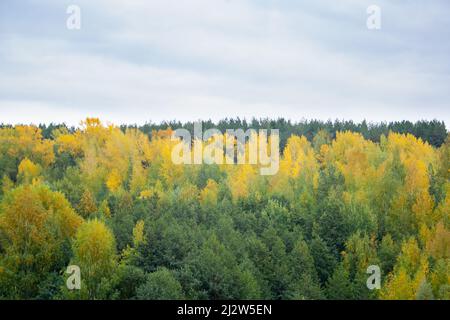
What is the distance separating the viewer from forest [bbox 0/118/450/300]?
42531mm

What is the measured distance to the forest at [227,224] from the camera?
140 feet

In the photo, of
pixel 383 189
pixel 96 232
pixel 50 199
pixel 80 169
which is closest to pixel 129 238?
pixel 96 232

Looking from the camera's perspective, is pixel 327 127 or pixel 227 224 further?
pixel 327 127

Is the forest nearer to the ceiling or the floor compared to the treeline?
nearer to the floor

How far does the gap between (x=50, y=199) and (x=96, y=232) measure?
10.3 meters

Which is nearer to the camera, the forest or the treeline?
the forest

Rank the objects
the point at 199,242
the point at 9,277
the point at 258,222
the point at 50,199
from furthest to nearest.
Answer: the point at 258,222, the point at 50,199, the point at 199,242, the point at 9,277

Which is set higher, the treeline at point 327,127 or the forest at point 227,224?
the treeline at point 327,127

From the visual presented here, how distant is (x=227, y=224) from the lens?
53219mm

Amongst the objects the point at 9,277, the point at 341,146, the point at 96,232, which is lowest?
the point at 9,277

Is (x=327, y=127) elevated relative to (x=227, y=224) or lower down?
elevated

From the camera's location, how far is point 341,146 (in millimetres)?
92312

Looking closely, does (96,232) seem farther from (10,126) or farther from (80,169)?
(10,126)
